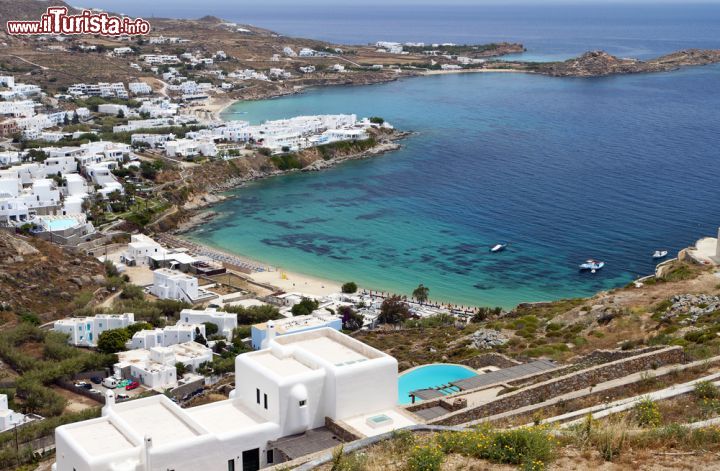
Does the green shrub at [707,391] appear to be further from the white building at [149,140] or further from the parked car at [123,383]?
the white building at [149,140]

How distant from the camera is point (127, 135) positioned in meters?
63.5

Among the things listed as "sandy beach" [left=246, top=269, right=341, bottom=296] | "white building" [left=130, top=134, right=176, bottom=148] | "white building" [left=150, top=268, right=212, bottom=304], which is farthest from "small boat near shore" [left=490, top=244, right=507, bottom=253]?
"white building" [left=130, top=134, right=176, bottom=148]

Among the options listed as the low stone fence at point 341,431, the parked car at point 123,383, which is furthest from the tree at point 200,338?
the low stone fence at point 341,431

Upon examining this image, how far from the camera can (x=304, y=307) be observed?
32094 millimetres

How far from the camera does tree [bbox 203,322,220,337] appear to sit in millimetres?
29672

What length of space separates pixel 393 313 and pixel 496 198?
21222 mm

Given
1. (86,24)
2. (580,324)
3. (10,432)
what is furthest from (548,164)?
(86,24)

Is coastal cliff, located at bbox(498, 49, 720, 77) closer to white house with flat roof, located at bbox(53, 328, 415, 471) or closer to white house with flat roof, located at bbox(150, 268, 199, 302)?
white house with flat roof, located at bbox(150, 268, 199, 302)

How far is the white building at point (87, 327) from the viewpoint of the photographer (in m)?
28.8

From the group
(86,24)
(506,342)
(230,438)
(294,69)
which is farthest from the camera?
(294,69)

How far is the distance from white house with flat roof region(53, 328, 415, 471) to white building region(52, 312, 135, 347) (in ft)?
54.8

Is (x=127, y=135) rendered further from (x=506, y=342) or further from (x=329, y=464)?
(x=329, y=464)

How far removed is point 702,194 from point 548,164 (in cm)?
1183

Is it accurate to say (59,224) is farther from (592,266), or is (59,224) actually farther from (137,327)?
(592,266)
